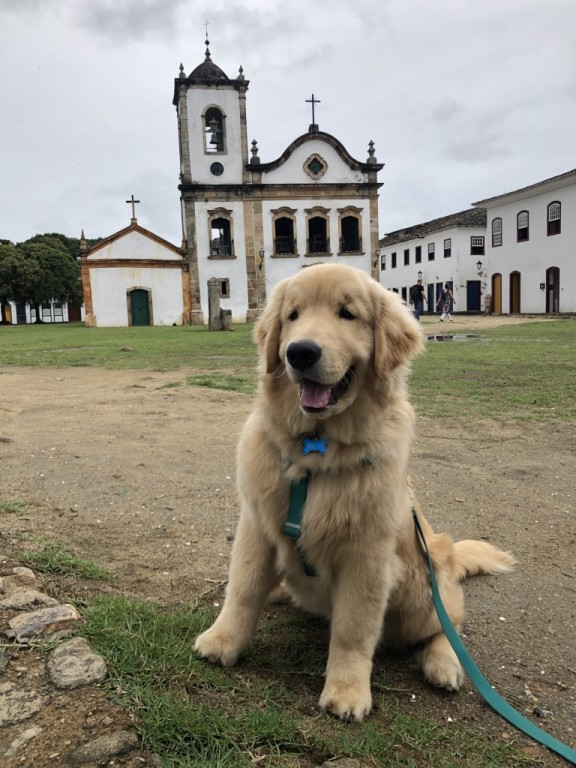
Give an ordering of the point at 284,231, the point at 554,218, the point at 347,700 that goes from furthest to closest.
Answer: the point at 284,231, the point at 554,218, the point at 347,700

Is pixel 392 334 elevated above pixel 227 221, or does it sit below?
below

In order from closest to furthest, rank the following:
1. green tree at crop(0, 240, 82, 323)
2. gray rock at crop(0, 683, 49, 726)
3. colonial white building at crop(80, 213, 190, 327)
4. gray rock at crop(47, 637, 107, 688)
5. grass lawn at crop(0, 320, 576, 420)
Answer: gray rock at crop(0, 683, 49, 726) < gray rock at crop(47, 637, 107, 688) < grass lawn at crop(0, 320, 576, 420) < colonial white building at crop(80, 213, 190, 327) < green tree at crop(0, 240, 82, 323)

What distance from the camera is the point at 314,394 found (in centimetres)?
231

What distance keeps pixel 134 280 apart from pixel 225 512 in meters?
38.6

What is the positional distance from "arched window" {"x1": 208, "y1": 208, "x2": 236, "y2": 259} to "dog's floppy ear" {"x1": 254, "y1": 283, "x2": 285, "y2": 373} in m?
39.0

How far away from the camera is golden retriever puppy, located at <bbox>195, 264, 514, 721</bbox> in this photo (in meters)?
2.21

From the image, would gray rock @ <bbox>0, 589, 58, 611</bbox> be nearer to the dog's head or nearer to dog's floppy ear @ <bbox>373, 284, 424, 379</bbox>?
the dog's head

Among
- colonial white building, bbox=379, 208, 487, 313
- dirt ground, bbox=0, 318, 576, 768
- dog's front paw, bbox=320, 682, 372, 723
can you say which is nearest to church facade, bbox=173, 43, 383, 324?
colonial white building, bbox=379, 208, 487, 313

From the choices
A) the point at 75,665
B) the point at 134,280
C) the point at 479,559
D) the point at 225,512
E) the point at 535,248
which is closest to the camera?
the point at 75,665

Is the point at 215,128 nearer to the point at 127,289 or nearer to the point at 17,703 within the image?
the point at 127,289

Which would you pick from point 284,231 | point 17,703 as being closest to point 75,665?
point 17,703

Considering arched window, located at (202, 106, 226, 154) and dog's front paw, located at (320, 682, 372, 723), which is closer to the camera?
→ dog's front paw, located at (320, 682, 372, 723)

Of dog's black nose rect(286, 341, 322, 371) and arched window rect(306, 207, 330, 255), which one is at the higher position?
arched window rect(306, 207, 330, 255)

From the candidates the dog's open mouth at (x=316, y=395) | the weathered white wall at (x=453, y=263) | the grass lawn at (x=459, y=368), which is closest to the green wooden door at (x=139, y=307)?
the weathered white wall at (x=453, y=263)
